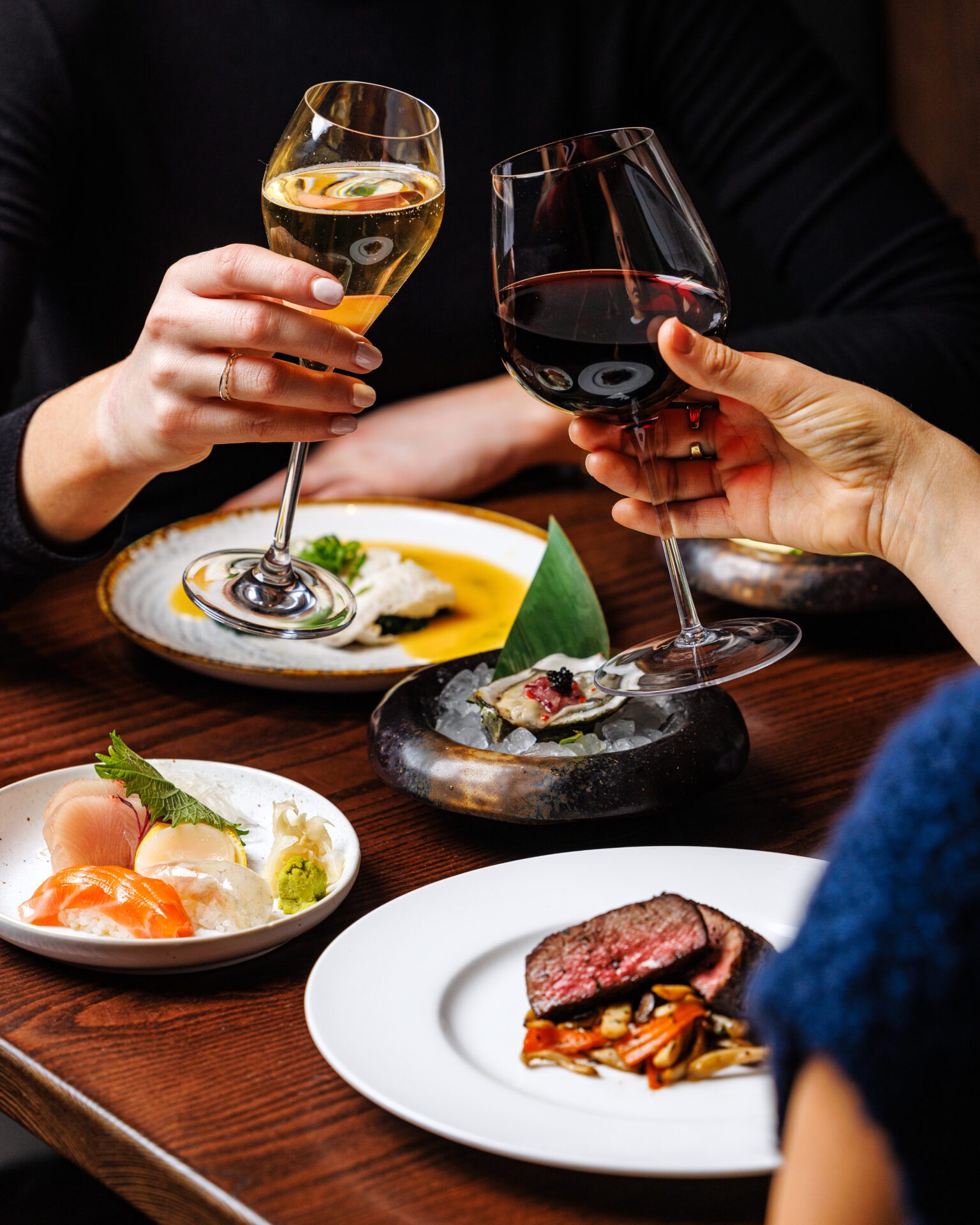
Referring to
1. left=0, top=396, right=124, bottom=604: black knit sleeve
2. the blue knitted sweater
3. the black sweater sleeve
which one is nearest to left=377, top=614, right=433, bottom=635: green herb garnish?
left=0, top=396, right=124, bottom=604: black knit sleeve

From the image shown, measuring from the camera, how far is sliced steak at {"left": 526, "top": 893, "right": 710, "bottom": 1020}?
0.75 metres

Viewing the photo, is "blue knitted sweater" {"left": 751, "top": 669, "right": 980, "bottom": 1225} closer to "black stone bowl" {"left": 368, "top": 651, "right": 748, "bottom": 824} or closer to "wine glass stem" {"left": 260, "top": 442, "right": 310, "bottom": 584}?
"black stone bowl" {"left": 368, "top": 651, "right": 748, "bottom": 824}

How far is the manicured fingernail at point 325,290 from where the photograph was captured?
979 mm

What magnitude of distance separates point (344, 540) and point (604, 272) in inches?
34.1

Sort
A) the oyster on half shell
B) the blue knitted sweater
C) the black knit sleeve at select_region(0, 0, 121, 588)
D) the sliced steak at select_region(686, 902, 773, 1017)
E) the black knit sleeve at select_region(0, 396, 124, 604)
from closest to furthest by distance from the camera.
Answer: the blue knitted sweater, the sliced steak at select_region(686, 902, 773, 1017), the oyster on half shell, the black knit sleeve at select_region(0, 396, 124, 604), the black knit sleeve at select_region(0, 0, 121, 588)

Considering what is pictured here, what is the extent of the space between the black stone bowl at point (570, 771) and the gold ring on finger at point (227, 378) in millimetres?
361

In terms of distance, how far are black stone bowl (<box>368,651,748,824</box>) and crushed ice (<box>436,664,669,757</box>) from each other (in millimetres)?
23

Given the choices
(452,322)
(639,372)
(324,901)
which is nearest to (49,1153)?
(324,901)

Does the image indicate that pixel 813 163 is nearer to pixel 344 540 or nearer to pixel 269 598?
pixel 344 540

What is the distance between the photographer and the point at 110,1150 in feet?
2.36

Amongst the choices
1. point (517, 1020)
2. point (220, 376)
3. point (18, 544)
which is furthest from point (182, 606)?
point (517, 1020)

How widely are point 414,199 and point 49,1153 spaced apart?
1.14 metres

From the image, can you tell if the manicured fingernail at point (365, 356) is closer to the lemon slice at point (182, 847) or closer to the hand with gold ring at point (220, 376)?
the hand with gold ring at point (220, 376)

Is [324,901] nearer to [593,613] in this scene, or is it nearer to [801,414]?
[593,613]
